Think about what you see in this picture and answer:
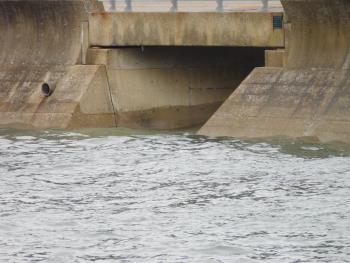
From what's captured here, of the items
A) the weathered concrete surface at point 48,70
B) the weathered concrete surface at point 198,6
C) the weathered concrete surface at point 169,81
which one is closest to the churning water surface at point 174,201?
the weathered concrete surface at point 48,70

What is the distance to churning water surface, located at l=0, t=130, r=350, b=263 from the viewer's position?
17.1 metres

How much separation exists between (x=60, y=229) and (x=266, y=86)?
10.1 meters

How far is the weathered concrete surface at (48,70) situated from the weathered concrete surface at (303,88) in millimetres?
3462

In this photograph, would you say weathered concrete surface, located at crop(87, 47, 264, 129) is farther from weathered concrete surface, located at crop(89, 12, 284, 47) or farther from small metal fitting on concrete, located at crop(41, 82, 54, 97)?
small metal fitting on concrete, located at crop(41, 82, 54, 97)

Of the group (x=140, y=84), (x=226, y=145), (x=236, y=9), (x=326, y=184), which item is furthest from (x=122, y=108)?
(x=326, y=184)

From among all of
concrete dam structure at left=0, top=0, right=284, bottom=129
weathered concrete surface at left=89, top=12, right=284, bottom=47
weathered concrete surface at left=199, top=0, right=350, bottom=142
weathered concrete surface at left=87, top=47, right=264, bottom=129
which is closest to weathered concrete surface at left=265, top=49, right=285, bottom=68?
weathered concrete surface at left=89, top=12, right=284, bottom=47

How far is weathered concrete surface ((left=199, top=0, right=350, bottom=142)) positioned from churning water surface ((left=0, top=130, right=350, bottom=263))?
0.52m

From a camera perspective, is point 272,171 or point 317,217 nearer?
point 317,217

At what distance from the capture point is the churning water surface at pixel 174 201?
1712 cm

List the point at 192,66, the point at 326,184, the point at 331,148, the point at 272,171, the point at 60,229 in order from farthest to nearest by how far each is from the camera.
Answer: the point at 192,66 < the point at 331,148 < the point at 272,171 < the point at 326,184 < the point at 60,229

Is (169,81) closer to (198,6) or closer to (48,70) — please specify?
(198,6)

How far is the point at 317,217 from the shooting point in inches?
738

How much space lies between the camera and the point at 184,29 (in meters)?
29.8

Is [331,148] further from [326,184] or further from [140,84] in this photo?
[140,84]
